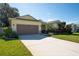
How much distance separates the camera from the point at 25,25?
14.9 meters

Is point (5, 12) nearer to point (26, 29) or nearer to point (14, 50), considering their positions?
point (26, 29)

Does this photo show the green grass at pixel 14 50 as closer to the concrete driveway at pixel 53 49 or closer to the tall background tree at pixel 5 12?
the concrete driveway at pixel 53 49

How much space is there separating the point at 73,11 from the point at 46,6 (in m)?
2.29

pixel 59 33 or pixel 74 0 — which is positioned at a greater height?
pixel 74 0

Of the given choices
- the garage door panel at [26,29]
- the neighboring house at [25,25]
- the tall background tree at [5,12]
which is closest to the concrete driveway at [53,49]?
the garage door panel at [26,29]

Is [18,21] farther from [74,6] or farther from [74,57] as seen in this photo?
[74,57]

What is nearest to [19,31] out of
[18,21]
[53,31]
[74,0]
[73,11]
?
→ [18,21]

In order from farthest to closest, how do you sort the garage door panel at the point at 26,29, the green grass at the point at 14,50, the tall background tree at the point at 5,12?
the tall background tree at the point at 5,12 < the garage door panel at the point at 26,29 < the green grass at the point at 14,50

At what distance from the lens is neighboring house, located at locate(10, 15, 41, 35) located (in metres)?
14.3

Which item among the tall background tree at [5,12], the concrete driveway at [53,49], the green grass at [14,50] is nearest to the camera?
the green grass at [14,50]

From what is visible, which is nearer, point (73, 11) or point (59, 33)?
point (73, 11)

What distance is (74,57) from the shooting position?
492 cm

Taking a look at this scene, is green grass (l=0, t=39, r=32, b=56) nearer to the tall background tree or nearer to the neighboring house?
the neighboring house

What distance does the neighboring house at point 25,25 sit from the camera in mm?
14312
